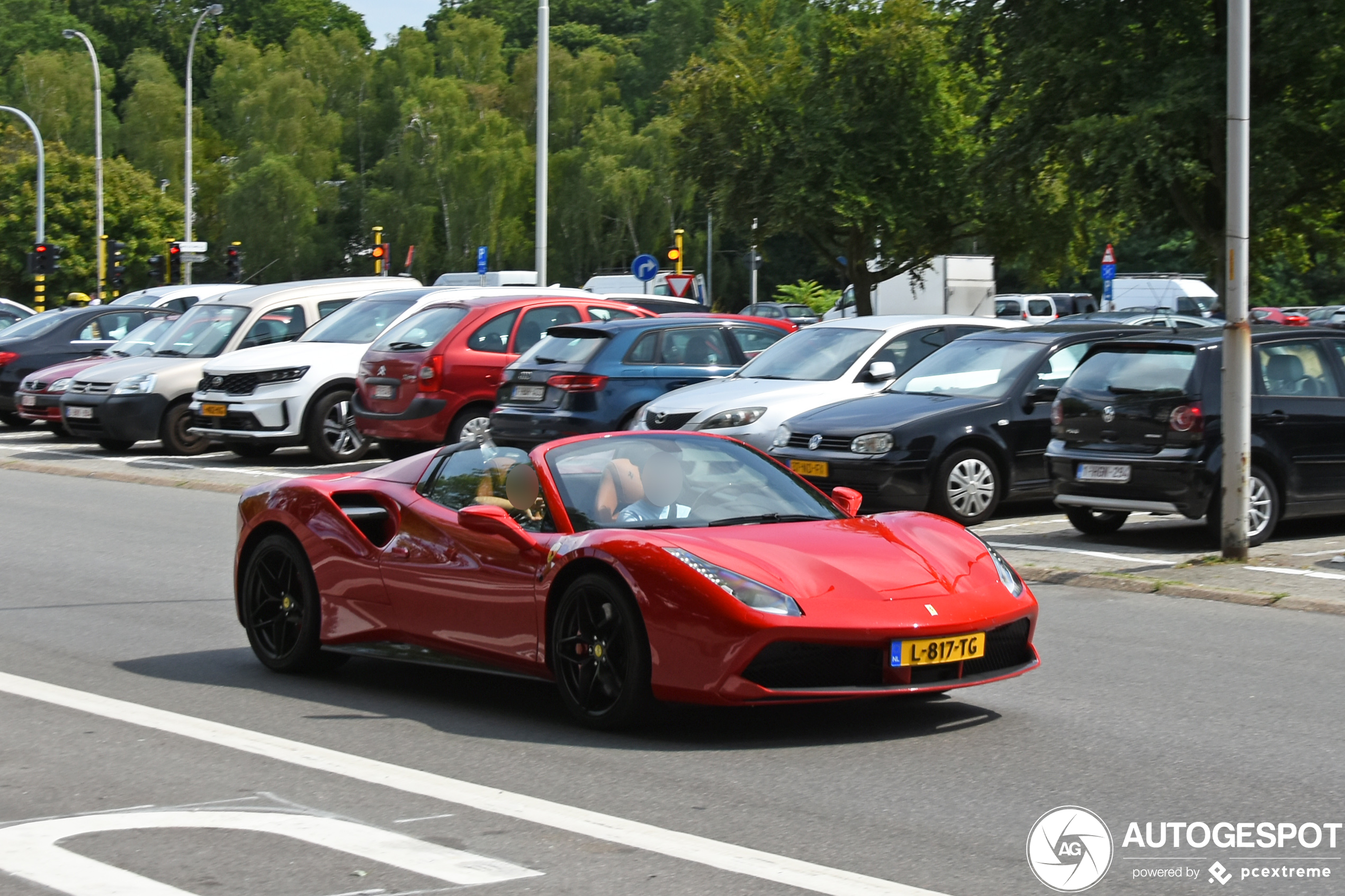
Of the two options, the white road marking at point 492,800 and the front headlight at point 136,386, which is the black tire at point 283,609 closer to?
the white road marking at point 492,800

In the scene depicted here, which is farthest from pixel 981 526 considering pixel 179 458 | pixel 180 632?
pixel 179 458

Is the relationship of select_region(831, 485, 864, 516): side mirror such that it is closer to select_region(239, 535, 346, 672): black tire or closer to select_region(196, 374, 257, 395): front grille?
select_region(239, 535, 346, 672): black tire

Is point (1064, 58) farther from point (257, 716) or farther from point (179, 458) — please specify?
point (257, 716)

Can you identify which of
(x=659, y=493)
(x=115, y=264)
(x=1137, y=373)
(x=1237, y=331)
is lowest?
(x=659, y=493)

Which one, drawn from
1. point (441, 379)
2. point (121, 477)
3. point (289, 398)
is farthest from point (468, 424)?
point (121, 477)

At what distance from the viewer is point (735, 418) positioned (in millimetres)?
15812

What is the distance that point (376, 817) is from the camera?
5.68m

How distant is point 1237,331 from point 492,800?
758cm

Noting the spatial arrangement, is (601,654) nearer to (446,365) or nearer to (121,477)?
(446,365)

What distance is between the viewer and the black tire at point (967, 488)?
14.2 meters

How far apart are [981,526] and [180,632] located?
708cm

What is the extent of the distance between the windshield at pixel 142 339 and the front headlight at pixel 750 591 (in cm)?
1914

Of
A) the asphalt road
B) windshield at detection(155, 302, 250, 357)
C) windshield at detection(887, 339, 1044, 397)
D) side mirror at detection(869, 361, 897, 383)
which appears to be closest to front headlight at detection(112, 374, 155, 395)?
windshield at detection(155, 302, 250, 357)

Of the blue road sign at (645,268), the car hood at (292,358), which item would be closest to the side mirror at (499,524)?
the car hood at (292,358)
